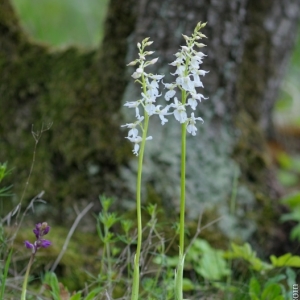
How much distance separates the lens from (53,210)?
259 centimetres

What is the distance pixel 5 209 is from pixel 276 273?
1.35 meters

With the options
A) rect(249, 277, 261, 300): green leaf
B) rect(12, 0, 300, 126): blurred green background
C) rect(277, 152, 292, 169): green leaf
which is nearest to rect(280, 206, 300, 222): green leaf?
rect(249, 277, 261, 300): green leaf

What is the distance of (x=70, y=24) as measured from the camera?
21.4 feet

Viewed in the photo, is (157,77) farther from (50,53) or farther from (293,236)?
(50,53)

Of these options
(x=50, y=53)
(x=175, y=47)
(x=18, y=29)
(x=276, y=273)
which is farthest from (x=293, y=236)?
(x=18, y=29)

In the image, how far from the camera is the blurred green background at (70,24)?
5930 mm

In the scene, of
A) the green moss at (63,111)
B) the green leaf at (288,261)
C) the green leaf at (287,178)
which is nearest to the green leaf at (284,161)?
the green leaf at (287,178)

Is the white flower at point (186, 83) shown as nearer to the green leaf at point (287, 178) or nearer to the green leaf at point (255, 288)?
the green leaf at point (255, 288)

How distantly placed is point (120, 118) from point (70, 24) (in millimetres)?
4204

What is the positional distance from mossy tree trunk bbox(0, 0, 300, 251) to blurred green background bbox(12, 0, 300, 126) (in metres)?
2.87

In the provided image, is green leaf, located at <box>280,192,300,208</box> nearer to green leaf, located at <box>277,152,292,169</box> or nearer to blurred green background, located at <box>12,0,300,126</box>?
green leaf, located at <box>277,152,292,169</box>

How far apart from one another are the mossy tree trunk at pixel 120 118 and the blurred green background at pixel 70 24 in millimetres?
2869

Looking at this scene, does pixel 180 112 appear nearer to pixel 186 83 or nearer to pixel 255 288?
pixel 186 83

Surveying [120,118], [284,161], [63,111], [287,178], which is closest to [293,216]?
[120,118]
